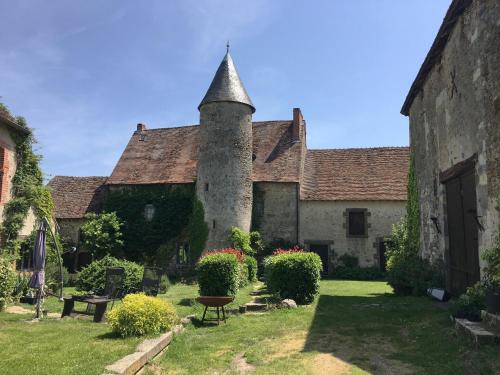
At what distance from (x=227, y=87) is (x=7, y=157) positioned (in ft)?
41.7

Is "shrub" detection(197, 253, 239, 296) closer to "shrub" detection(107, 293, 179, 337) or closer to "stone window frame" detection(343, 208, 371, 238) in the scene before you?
"shrub" detection(107, 293, 179, 337)

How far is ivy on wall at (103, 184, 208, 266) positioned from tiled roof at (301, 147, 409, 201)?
22.6ft

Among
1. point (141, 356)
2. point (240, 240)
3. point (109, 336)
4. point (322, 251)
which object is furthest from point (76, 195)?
point (141, 356)

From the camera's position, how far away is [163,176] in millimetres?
26281

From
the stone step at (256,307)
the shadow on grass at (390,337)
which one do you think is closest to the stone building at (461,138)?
the shadow on grass at (390,337)

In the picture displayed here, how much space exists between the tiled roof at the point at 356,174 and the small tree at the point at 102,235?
11132 millimetres

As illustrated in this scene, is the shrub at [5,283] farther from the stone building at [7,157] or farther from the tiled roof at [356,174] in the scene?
the tiled roof at [356,174]

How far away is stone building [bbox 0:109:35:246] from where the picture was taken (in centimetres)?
1455

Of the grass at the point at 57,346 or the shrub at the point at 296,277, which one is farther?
the shrub at the point at 296,277

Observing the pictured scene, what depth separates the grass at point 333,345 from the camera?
20.3 ft

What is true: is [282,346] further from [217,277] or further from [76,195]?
[76,195]

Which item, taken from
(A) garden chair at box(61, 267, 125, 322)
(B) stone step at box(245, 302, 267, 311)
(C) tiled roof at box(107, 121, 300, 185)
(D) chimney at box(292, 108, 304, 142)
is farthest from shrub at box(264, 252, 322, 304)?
(D) chimney at box(292, 108, 304, 142)

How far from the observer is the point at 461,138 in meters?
10.8

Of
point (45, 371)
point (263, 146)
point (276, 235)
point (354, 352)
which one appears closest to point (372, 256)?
point (276, 235)
